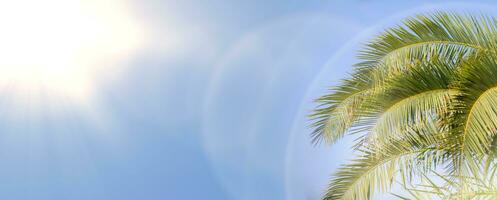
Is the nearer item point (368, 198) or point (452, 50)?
point (452, 50)

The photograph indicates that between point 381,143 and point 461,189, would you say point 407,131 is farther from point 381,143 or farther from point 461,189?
point 461,189

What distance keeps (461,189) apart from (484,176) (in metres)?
0.79

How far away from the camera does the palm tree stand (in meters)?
6.69

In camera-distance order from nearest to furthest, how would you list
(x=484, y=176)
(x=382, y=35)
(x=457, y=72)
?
(x=484, y=176)
(x=457, y=72)
(x=382, y=35)

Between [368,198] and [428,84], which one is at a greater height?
[428,84]

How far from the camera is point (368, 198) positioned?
7.96 m

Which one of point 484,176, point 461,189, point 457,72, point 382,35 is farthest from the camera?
point 382,35

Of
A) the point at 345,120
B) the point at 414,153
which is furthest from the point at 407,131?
the point at 345,120

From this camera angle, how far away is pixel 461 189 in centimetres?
605

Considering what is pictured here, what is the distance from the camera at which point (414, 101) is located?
7.20 meters

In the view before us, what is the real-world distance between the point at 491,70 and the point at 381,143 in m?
1.78

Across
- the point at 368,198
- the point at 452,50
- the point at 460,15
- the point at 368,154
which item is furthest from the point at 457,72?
the point at 368,198

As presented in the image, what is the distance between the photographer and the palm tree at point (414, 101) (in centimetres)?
669

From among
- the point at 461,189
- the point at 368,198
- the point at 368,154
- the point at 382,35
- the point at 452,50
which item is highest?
the point at 382,35
